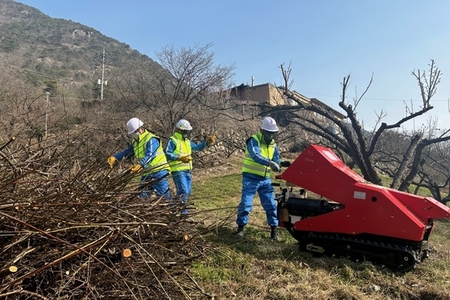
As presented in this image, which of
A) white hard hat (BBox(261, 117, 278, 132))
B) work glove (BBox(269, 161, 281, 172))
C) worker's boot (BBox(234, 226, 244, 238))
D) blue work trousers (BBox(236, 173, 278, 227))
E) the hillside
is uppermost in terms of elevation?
the hillside

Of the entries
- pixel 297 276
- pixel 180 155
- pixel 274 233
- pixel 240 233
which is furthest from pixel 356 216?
pixel 180 155

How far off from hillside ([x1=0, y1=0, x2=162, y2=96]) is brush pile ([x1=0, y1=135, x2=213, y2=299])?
3544 cm

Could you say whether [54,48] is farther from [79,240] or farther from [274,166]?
[79,240]

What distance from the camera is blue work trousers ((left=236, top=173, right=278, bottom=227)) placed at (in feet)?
16.5

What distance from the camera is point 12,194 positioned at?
2.19 metres

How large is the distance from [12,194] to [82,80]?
47963mm

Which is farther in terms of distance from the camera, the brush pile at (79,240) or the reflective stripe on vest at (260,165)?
the reflective stripe on vest at (260,165)

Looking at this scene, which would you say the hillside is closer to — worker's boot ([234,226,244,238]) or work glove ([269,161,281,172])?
worker's boot ([234,226,244,238])

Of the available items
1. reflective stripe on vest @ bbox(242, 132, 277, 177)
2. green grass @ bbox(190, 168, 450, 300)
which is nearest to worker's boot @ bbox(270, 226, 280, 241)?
green grass @ bbox(190, 168, 450, 300)

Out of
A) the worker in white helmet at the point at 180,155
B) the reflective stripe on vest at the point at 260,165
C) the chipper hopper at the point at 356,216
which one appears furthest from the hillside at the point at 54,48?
the chipper hopper at the point at 356,216

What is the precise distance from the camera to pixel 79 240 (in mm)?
2488

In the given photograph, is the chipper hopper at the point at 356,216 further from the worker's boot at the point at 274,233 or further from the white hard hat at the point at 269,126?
the white hard hat at the point at 269,126

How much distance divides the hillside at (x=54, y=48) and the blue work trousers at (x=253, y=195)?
34.1 m

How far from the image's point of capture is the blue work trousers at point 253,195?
5.04 meters
